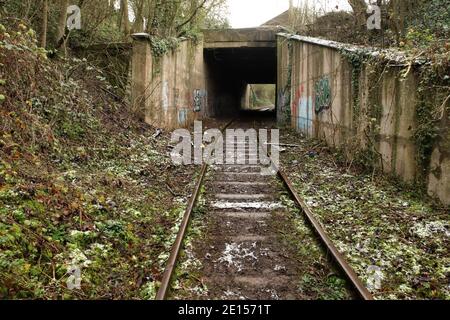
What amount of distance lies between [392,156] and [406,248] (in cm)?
325

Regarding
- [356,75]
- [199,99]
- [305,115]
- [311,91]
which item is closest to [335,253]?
[356,75]

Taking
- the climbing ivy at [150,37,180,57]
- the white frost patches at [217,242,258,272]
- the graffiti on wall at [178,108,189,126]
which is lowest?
the white frost patches at [217,242,258,272]

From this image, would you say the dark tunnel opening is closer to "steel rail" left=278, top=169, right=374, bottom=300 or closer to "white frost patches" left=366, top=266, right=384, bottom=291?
"steel rail" left=278, top=169, right=374, bottom=300

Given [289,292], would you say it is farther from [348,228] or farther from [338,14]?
[338,14]

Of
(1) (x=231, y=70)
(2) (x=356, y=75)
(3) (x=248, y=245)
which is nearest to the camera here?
(3) (x=248, y=245)

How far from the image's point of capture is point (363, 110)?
9.83 m

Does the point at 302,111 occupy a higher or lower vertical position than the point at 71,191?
higher

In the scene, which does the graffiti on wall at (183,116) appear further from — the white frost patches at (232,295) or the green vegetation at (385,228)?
the white frost patches at (232,295)

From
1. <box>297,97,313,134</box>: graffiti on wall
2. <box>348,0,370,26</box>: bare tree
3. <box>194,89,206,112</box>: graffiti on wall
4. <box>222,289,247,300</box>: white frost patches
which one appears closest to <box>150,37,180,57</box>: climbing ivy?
<box>194,89,206,112</box>: graffiti on wall

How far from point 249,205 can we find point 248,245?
183cm

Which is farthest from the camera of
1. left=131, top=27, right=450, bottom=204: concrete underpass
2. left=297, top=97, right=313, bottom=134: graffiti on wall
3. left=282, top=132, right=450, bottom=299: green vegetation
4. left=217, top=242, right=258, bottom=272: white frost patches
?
left=297, top=97, right=313, bottom=134: graffiti on wall

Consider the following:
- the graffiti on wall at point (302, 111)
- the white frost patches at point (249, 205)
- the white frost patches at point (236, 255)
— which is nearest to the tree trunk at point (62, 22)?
the white frost patches at point (249, 205)

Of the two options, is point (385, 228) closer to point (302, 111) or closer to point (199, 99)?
point (302, 111)

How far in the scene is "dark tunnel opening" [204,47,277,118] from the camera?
78.1 feet
